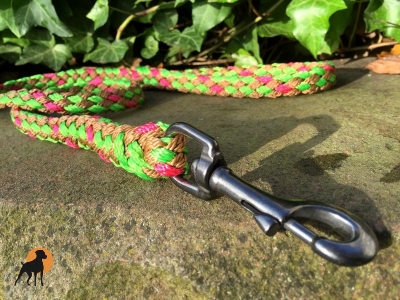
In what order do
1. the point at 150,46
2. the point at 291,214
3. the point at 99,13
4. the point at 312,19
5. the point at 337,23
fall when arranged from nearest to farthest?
the point at 291,214 < the point at 312,19 < the point at 337,23 < the point at 99,13 < the point at 150,46

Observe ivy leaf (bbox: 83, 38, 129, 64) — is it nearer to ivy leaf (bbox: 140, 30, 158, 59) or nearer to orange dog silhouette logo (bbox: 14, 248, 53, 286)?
ivy leaf (bbox: 140, 30, 158, 59)

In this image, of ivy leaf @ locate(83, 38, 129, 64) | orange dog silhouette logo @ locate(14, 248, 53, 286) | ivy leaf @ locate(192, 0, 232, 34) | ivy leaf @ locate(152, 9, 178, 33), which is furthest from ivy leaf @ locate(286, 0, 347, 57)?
orange dog silhouette logo @ locate(14, 248, 53, 286)

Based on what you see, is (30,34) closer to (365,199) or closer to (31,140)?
(31,140)

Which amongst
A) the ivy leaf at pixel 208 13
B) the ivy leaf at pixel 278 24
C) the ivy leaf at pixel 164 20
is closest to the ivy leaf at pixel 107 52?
the ivy leaf at pixel 164 20

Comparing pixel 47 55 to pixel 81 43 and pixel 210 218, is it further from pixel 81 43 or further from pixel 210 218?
pixel 210 218

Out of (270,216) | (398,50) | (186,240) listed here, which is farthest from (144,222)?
(398,50)

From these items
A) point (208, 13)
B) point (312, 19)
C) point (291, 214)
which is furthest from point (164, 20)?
point (291, 214)
